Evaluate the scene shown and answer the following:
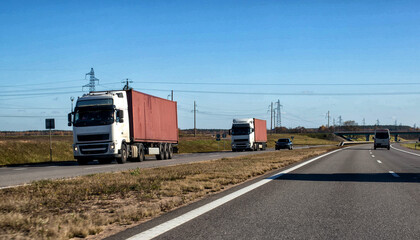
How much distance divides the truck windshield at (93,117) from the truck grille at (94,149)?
3.92 feet

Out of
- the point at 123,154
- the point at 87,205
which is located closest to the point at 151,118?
the point at 123,154

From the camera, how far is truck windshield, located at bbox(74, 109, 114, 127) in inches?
907

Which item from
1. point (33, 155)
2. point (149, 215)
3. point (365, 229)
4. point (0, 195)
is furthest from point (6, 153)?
point (365, 229)

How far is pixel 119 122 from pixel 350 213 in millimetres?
18417

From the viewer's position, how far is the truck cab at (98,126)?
23016 millimetres

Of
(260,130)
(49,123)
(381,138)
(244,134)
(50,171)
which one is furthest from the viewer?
(260,130)

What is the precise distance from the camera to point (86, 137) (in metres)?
23.2

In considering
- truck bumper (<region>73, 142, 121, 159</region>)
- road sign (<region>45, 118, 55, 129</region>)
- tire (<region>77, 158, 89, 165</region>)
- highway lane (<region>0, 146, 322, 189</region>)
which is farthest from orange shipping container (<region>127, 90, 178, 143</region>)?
road sign (<region>45, 118, 55, 129</region>)

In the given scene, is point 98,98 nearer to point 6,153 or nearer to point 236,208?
point 6,153

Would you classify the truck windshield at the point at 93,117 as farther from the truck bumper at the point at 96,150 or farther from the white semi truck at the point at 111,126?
the truck bumper at the point at 96,150

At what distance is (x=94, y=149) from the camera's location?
76.2 feet

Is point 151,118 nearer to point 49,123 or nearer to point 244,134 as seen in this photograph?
point 49,123

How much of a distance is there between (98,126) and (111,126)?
2.30ft

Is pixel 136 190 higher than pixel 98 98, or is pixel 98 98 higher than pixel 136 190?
pixel 98 98
